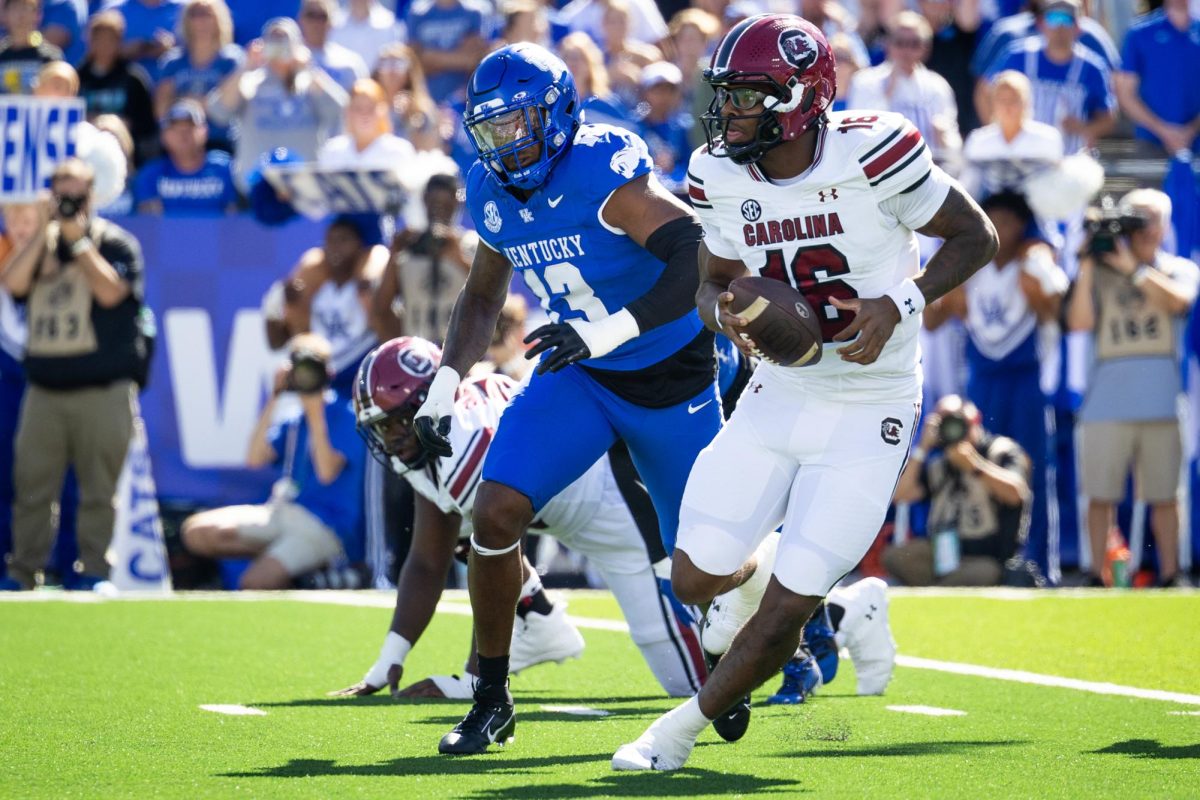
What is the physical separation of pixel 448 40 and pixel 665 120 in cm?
209

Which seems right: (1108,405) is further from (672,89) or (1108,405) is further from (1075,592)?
(672,89)

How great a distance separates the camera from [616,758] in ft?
15.7

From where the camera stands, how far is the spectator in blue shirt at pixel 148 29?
12.8 metres

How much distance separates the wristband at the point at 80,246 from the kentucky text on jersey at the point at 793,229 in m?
5.96

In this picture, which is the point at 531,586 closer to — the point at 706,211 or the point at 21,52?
the point at 706,211

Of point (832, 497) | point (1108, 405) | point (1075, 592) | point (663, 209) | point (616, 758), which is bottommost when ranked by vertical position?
point (1075, 592)

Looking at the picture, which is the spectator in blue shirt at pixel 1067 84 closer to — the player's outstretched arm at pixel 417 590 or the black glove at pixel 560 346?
the player's outstretched arm at pixel 417 590

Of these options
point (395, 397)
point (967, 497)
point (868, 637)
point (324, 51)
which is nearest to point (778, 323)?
point (395, 397)

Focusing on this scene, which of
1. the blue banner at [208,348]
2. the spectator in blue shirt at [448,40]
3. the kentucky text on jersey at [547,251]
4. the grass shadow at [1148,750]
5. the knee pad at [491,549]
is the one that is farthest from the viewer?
the spectator in blue shirt at [448,40]

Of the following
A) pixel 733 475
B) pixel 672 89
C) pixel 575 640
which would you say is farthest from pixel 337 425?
pixel 733 475

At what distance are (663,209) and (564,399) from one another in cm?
60

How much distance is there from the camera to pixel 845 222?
4.91m

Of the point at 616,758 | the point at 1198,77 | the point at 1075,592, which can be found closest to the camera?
the point at 616,758

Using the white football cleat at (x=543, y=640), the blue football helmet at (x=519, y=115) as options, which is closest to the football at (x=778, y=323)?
the blue football helmet at (x=519, y=115)
